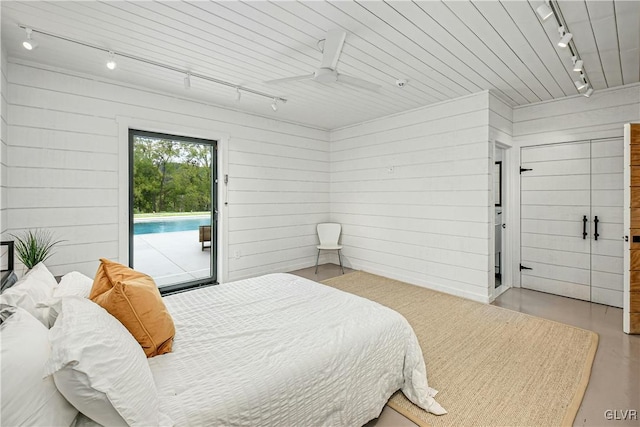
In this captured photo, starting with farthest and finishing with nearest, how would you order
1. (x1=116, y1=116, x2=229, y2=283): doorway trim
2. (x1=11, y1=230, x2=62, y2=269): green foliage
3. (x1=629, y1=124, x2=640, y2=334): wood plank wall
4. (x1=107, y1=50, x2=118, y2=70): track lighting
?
1. (x1=116, y1=116, x2=229, y2=283): doorway trim
2. (x1=629, y1=124, x2=640, y2=334): wood plank wall
3. (x1=107, y1=50, x2=118, y2=70): track lighting
4. (x1=11, y1=230, x2=62, y2=269): green foliage

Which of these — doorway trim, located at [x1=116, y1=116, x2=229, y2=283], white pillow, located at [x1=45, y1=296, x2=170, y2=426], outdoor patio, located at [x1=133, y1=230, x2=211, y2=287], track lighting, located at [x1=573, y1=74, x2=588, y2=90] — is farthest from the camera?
outdoor patio, located at [x1=133, y1=230, x2=211, y2=287]

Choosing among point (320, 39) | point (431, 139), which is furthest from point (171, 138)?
point (431, 139)

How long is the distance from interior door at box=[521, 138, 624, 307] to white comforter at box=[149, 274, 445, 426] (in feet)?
10.7

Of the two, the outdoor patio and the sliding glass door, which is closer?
the sliding glass door

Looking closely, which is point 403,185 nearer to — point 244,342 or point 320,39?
point 320,39

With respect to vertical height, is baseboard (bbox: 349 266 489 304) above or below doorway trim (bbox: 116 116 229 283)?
below

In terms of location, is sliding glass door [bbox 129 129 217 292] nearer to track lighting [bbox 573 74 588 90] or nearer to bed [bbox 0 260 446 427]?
bed [bbox 0 260 446 427]

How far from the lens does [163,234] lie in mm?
4109

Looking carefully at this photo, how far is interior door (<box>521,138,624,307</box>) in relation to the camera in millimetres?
3672

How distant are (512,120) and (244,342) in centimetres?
468

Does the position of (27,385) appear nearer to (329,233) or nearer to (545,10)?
(545,10)

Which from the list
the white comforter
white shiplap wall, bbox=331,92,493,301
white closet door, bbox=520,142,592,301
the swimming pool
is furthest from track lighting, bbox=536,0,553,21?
the swimming pool

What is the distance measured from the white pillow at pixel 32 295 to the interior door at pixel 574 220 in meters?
5.19

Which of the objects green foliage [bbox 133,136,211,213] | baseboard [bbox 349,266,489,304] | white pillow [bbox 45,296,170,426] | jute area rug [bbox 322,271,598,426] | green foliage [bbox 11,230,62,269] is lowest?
jute area rug [bbox 322,271,598,426]
